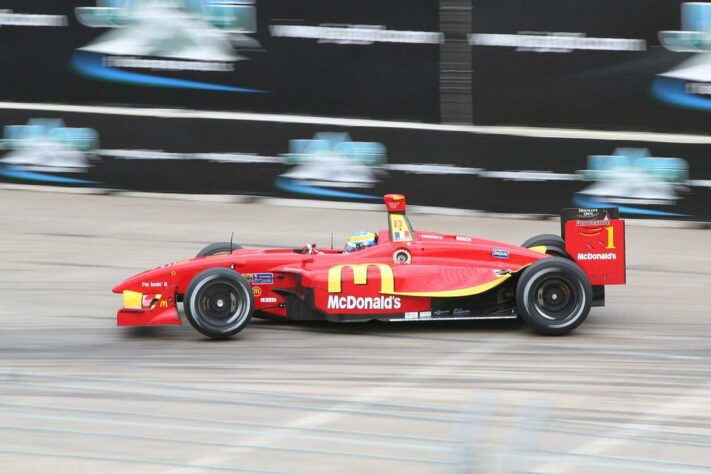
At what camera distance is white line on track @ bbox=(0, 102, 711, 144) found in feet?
41.1

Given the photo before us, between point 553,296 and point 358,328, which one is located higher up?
point 553,296

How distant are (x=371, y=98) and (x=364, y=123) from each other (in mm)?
310

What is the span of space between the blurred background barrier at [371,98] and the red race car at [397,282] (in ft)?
13.1

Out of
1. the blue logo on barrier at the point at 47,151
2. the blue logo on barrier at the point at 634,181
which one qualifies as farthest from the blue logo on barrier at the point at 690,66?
the blue logo on barrier at the point at 47,151

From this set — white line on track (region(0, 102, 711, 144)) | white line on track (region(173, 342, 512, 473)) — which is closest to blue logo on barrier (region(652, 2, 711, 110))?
white line on track (region(0, 102, 711, 144))

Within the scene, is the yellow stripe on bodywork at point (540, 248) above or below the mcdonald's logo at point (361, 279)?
above

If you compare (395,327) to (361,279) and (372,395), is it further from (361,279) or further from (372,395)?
(372,395)

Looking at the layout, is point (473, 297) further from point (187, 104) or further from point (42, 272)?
point (187, 104)

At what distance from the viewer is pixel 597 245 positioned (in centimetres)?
880

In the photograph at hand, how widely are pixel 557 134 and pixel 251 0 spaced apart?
12.5 feet

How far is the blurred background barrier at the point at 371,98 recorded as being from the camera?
1251 cm

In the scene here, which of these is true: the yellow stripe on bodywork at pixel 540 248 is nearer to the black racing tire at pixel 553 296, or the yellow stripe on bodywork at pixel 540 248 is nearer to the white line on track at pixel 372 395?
the black racing tire at pixel 553 296

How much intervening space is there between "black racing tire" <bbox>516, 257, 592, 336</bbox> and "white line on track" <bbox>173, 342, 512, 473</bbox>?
0.29 metres

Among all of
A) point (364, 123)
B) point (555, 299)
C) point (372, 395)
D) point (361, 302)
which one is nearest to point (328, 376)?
point (372, 395)
